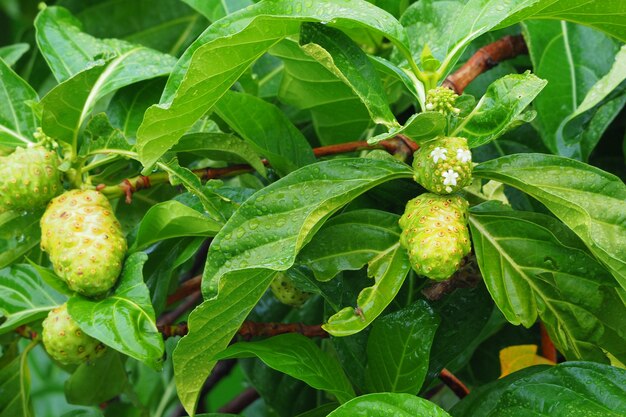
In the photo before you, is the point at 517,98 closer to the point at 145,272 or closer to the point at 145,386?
the point at 145,272

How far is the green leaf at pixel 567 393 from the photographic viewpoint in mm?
802

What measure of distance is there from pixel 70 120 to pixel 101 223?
0.14m

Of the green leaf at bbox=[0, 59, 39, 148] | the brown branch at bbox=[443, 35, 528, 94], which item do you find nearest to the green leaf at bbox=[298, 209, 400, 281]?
the brown branch at bbox=[443, 35, 528, 94]

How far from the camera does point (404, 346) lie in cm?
90

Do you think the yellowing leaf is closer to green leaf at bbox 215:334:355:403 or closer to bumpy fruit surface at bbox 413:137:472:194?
green leaf at bbox 215:334:355:403

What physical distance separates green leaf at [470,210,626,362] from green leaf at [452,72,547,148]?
90 millimetres

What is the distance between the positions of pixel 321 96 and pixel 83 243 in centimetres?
33

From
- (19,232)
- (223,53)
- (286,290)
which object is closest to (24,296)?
(19,232)

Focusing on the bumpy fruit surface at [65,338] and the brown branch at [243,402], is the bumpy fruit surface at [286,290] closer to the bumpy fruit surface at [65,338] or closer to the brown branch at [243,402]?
the bumpy fruit surface at [65,338]

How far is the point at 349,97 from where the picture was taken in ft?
3.38

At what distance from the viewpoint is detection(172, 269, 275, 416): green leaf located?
0.77 metres

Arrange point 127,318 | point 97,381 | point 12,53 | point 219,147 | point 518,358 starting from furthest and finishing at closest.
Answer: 1. point 12,53
2. point 97,381
3. point 518,358
4. point 219,147
5. point 127,318

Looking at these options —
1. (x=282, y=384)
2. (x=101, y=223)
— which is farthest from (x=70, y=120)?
(x=282, y=384)

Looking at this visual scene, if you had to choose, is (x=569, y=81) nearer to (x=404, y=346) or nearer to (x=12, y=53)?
(x=404, y=346)
